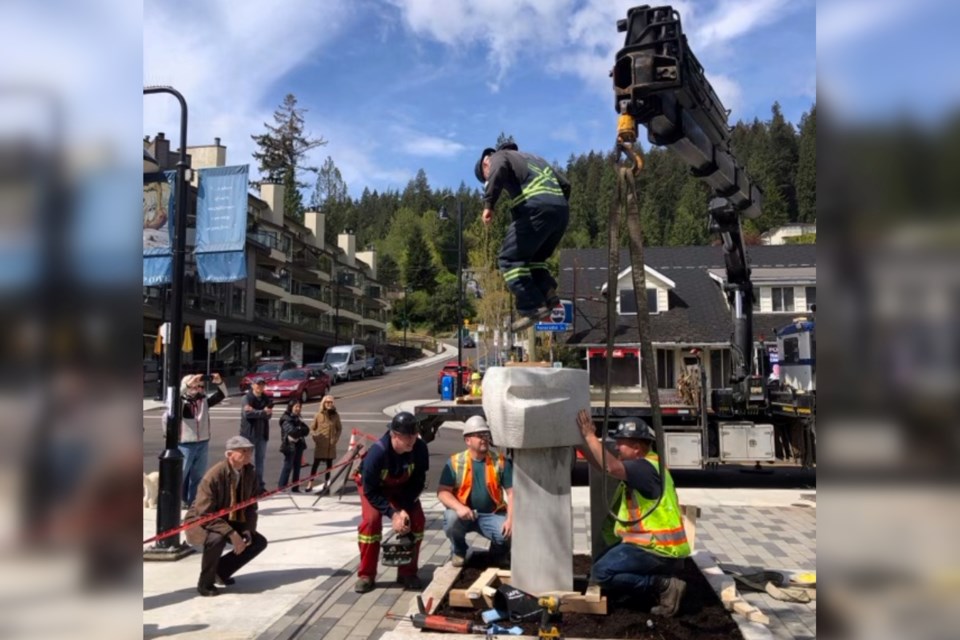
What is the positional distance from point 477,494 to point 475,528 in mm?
305

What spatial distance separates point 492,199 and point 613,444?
6.97 ft

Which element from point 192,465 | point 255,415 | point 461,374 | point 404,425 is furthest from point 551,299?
point 461,374

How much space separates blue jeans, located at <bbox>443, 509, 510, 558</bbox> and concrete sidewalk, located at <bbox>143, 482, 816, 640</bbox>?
573 mm

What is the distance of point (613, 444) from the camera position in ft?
16.4

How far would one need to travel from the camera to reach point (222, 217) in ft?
28.5

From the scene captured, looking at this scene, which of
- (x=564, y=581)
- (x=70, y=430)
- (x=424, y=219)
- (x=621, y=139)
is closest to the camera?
(x=70, y=430)

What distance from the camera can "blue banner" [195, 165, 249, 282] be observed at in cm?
862

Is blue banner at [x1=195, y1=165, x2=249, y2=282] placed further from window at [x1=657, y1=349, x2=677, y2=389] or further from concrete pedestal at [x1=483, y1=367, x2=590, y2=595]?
window at [x1=657, y1=349, x2=677, y2=389]

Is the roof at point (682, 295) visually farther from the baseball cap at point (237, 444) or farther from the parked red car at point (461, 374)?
the baseball cap at point (237, 444)

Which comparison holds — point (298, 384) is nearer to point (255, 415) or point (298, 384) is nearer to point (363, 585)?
point (255, 415)

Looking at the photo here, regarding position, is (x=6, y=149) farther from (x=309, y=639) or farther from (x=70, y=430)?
(x=309, y=639)

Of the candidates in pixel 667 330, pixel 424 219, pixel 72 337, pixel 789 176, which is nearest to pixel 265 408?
pixel 72 337

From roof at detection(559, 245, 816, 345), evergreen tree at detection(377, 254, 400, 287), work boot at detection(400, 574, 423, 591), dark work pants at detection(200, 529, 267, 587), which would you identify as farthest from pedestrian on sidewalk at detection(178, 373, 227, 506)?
evergreen tree at detection(377, 254, 400, 287)

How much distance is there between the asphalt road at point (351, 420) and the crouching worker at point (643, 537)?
4.08m
